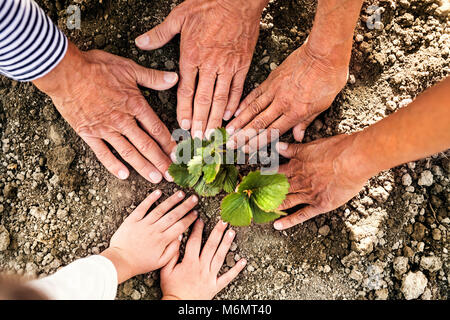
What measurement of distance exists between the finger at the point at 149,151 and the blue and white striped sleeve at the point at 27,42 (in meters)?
0.33

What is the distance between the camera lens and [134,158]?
135cm

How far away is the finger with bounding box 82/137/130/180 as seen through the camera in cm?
136

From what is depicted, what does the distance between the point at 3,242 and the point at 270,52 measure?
1287 millimetres

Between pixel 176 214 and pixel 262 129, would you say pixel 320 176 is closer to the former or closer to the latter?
pixel 262 129

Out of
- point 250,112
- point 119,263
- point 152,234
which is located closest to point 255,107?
point 250,112

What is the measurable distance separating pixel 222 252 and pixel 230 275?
10 centimetres

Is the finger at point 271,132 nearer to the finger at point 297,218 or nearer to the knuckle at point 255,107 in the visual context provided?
the knuckle at point 255,107

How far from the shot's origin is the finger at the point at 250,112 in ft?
4.39

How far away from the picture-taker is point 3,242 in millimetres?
1434

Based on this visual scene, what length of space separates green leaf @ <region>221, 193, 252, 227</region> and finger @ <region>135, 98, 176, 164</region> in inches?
14.0

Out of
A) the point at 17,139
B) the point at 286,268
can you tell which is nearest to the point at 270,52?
the point at 286,268

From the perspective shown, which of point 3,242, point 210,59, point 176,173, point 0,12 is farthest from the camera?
point 3,242

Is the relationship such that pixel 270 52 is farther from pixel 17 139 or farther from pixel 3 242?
pixel 3 242

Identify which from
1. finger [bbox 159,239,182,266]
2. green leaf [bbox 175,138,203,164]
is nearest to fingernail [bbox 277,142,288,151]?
green leaf [bbox 175,138,203,164]
